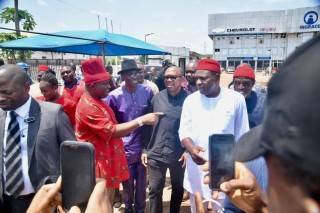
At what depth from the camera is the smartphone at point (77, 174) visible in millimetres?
1113

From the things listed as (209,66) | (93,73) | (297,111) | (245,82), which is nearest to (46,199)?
(297,111)

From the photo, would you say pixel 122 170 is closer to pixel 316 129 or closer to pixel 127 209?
pixel 127 209

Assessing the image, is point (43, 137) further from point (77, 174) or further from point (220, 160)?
point (220, 160)

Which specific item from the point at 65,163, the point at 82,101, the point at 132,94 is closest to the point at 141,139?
the point at 132,94

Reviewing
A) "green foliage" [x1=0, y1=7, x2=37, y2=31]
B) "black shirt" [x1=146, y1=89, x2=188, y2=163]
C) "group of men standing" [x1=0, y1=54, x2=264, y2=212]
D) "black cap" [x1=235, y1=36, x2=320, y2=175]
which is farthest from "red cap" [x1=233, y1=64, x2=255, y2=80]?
"green foliage" [x1=0, y1=7, x2=37, y2=31]

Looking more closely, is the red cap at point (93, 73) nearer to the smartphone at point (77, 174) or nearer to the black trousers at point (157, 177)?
the black trousers at point (157, 177)

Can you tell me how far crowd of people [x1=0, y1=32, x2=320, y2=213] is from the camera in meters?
0.52

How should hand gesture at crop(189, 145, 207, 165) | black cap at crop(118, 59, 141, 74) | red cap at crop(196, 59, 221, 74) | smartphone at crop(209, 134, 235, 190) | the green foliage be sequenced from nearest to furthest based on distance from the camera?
smartphone at crop(209, 134, 235, 190)
hand gesture at crop(189, 145, 207, 165)
red cap at crop(196, 59, 221, 74)
black cap at crop(118, 59, 141, 74)
the green foliage

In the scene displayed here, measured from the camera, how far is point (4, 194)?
222 centimetres

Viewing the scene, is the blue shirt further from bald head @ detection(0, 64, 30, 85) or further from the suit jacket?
bald head @ detection(0, 64, 30, 85)

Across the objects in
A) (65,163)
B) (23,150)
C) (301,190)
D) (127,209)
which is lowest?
(127,209)

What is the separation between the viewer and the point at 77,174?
1132 mm

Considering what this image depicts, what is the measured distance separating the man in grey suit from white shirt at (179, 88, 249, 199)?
133cm

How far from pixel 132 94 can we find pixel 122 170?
1.14 metres
